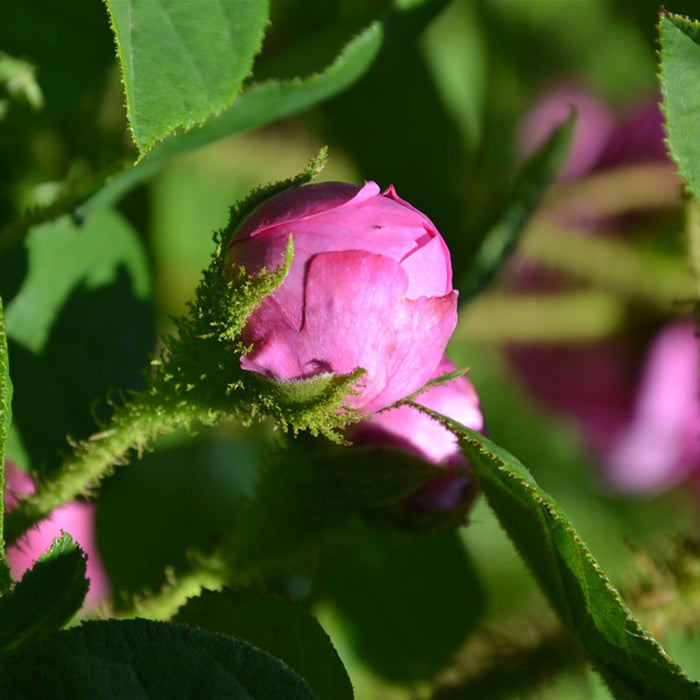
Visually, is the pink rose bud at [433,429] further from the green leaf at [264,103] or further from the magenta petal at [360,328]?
the green leaf at [264,103]

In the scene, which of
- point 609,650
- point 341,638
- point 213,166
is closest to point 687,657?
point 341,638

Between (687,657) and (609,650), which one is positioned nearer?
(609,650)

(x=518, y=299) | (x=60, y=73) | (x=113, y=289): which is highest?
(x=60, y=73)

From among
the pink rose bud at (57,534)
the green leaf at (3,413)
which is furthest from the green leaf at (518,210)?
the green leaf at (3,413)

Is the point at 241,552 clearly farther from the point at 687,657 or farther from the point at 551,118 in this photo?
the point at 551,118

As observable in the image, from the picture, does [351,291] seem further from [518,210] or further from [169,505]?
[169,505]

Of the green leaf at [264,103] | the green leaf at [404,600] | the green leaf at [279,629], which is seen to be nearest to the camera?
the green leaf at [279,629]

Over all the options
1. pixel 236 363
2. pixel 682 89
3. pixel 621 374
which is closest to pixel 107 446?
pixel 236 363
